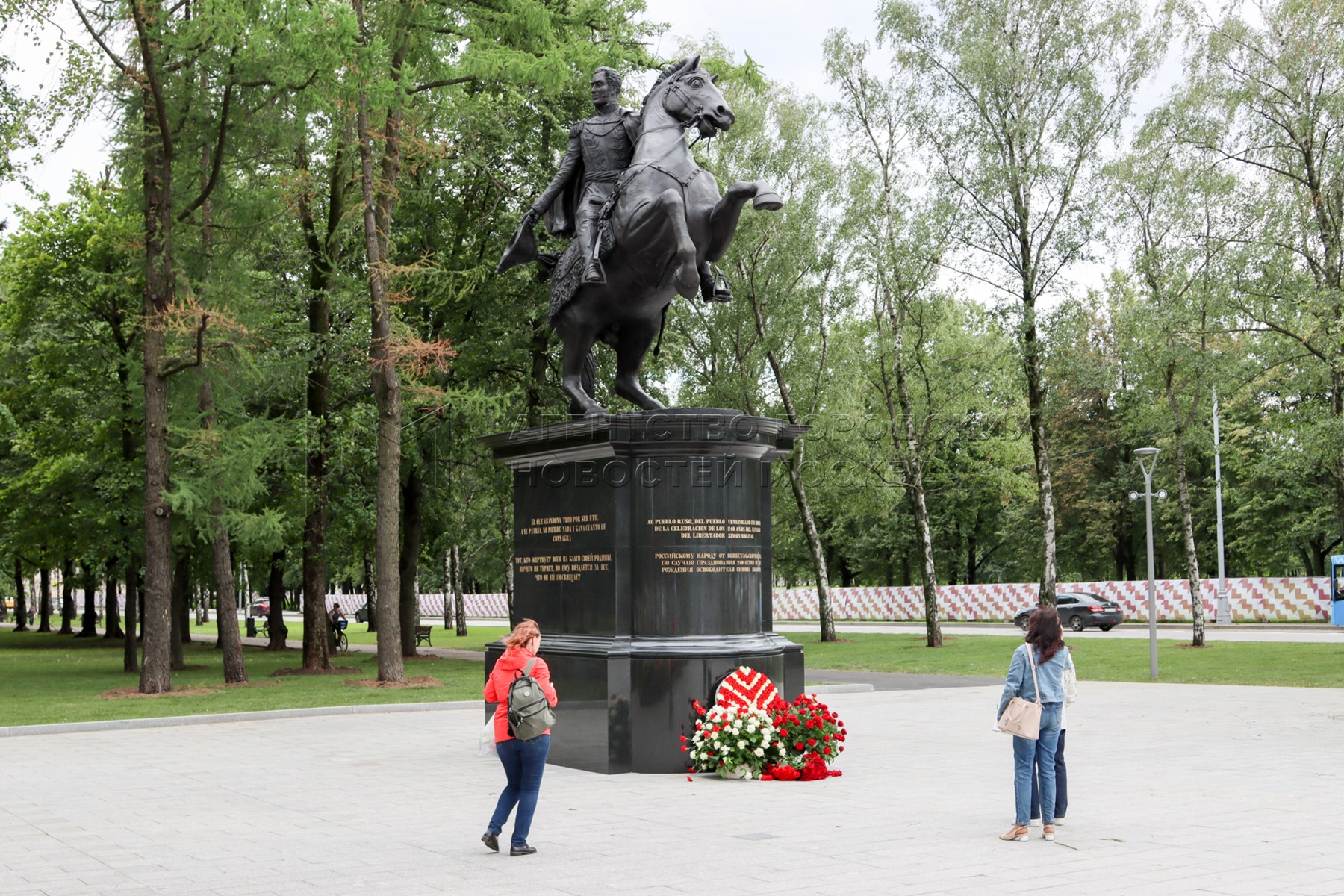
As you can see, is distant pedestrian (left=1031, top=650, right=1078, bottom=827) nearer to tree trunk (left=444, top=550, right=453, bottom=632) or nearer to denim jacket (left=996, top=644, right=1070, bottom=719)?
denim jacket (left=996, top=644, right=1070, bottom=719)

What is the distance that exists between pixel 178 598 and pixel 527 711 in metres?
30.1

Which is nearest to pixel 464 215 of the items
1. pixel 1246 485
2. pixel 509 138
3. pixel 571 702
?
pixel 509 138

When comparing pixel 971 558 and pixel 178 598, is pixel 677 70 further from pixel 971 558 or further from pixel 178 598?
pixel 971 558

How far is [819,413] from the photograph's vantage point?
125ft

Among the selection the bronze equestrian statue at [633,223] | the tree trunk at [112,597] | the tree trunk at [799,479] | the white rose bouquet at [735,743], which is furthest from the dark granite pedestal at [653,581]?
the tree trunk at [112,597]

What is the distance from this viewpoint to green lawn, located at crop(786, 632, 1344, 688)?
24781mm

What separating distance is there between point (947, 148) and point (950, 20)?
3229mm

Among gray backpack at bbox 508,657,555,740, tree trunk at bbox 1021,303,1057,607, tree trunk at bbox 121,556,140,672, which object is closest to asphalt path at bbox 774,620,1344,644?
tree trunk at bbox 1021,303,1057,607

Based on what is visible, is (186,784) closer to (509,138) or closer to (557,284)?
(557,284)

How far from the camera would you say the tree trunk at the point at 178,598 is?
3266 cm

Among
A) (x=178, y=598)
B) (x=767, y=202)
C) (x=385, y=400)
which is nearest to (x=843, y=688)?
(x=385, y=400)

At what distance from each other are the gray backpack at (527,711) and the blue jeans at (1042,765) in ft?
9.98

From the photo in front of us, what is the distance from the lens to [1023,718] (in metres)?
8.48

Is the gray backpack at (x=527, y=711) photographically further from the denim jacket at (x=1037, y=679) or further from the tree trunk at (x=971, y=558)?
the tree trunk at (x=971, y=558)
